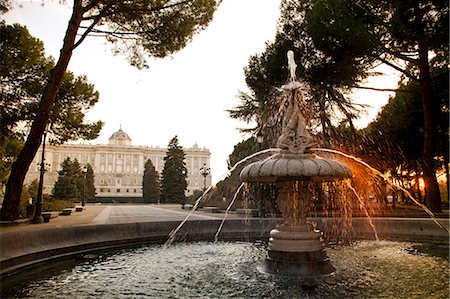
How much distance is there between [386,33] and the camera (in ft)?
48.1

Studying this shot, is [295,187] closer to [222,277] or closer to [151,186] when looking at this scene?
[222,277]

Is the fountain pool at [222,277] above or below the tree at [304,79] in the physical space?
below

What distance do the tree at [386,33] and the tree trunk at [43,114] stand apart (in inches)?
367

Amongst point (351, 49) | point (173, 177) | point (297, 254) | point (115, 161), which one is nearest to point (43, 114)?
point (297, 254)

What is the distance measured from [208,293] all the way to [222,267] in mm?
1716

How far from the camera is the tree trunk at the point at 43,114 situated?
36.8 feet

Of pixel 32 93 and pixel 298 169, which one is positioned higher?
pixel 32 93

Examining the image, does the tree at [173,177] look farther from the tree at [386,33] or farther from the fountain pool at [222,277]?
the fountain pool at [222,277]

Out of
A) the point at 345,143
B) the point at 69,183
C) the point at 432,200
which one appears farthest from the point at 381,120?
the point at 69,183

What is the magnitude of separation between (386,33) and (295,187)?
10822 mm

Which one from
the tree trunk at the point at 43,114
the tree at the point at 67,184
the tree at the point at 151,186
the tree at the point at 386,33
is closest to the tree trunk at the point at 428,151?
the tree at the point at 386,33

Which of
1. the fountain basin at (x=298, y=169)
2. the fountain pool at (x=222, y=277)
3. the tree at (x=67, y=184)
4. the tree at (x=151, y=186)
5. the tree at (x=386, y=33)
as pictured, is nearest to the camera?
the fountain pool at (x=222, y=277)

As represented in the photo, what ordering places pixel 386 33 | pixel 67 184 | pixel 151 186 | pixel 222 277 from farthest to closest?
pixel 151 186 < pixel 67 184 < pixel 386 33 < pixel 222 277

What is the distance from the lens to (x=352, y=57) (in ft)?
50.1
